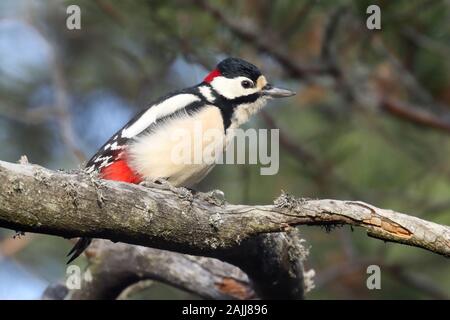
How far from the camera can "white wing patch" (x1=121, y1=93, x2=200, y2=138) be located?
3.60 m

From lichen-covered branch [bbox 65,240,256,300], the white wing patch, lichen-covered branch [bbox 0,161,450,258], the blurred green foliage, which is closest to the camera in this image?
lichen-covered branch [bbox 0,161,450,258]

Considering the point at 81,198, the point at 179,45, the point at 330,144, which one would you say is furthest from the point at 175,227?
the point at 330,144

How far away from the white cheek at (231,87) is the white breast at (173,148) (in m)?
0.21

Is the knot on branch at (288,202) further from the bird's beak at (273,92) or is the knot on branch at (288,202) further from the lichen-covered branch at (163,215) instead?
the bird's beak at (273,92)

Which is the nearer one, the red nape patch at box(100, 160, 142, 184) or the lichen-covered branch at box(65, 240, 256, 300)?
the red nape patch at box(100, 160, 142, 184)

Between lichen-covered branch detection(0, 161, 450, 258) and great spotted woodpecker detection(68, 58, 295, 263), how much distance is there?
0.62m

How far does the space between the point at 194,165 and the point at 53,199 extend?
3.85 ft

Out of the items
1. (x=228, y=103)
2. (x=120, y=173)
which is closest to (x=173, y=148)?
(x=120, y=173)

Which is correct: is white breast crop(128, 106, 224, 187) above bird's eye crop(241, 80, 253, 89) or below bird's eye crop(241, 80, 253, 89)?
below

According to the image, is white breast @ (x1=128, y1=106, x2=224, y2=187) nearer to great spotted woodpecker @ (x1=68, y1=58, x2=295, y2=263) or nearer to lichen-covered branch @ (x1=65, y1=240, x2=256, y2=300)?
great spotted woodpecker @ (x1=68, y1=58, x2=295, y2=263)

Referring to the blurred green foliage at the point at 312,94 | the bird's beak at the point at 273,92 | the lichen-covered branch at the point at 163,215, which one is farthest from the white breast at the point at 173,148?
the blurred green foliage at the point at 312,94

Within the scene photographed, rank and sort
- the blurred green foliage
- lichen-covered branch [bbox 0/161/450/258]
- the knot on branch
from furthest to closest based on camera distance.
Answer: the blurred green foliage, the knot on branch, lichen-covered branch [bbox 0/161/450/258]

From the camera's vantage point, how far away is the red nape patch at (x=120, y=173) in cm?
353

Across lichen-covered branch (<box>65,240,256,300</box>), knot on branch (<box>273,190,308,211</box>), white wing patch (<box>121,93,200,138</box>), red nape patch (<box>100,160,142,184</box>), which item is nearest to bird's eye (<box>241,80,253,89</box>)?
white wing patch (<box>121,93,200,138</box>)
